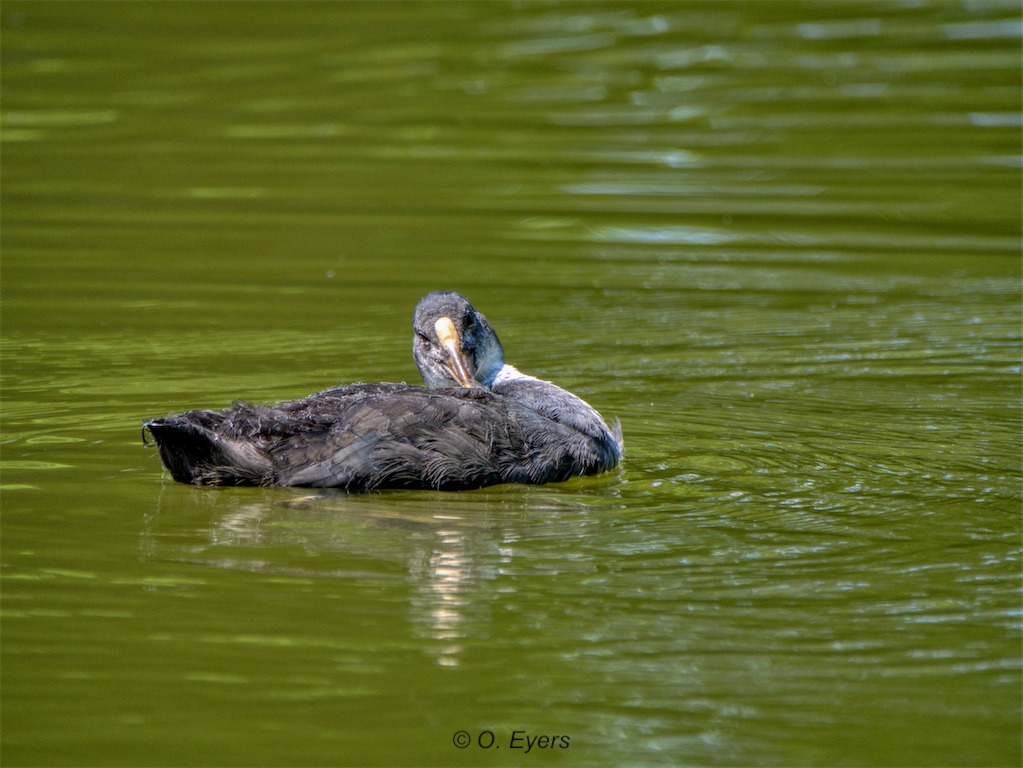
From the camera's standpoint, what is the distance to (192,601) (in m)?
5.53

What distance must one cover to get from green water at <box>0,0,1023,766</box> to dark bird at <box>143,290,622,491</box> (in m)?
0.11

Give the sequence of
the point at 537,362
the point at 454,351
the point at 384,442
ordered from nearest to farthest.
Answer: the point at 384,442 < the point at 454,351 < the point at 537,362

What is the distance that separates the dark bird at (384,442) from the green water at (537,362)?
11cm

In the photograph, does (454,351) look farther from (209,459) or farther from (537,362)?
(537,362)

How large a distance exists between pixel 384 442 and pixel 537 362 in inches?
108

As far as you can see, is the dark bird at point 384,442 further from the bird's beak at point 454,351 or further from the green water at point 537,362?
the bird's beak at point 454,351

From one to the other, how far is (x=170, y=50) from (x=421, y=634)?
13736 mm

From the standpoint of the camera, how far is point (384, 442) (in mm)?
6617

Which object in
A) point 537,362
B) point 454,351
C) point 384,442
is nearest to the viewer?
point 384,442

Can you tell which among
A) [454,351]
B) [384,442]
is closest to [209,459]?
[384,442]

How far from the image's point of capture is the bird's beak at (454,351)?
24.3 ft

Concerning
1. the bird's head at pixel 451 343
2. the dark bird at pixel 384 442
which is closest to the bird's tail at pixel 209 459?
the dark bird at pixel 384 442

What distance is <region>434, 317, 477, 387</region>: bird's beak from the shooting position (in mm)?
7406

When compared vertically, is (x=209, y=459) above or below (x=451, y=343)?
below
